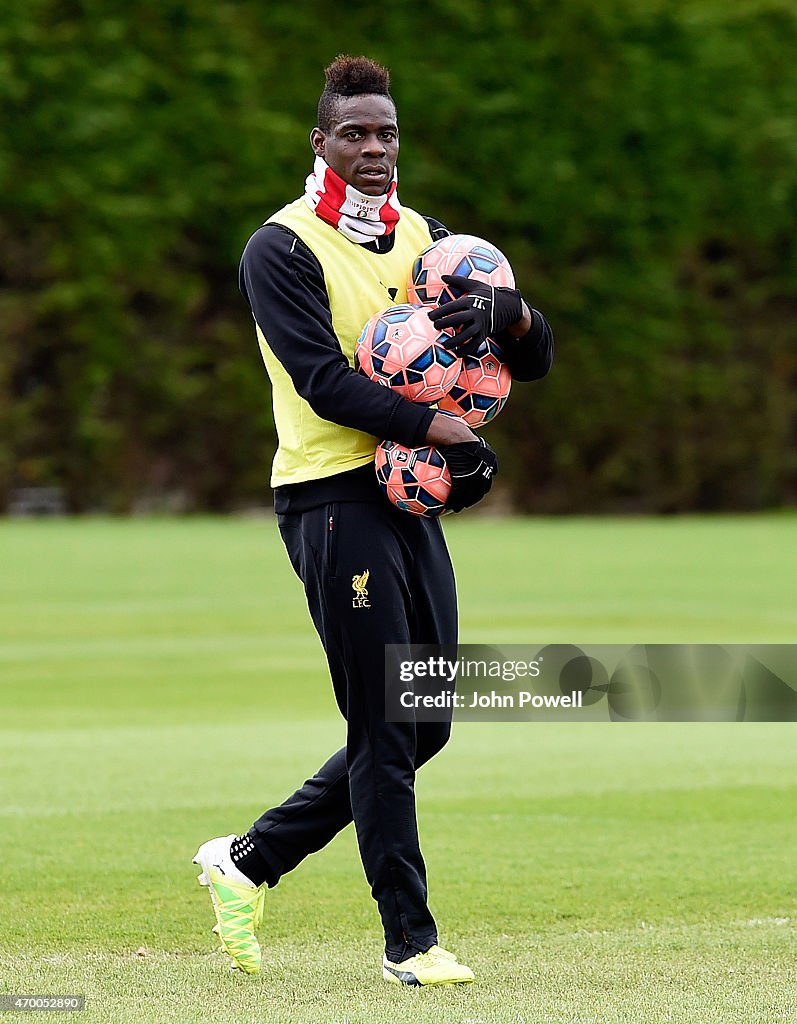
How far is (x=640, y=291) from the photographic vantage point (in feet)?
82.0

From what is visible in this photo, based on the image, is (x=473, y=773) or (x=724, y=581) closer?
(x=473, y=773)

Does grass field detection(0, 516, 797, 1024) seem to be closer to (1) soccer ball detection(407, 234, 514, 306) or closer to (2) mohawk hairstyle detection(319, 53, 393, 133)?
(1) soccer ball detection(407, 234, 514, 306)

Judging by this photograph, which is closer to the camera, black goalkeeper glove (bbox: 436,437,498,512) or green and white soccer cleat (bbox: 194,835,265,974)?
black goalkeeper glove (bbox: 436,437,498,512)

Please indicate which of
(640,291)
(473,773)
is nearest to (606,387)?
(640,291)

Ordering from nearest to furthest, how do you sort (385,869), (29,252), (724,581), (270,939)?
(385,869) → (270,939) → (724,581) → (29,252)

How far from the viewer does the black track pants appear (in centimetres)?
420

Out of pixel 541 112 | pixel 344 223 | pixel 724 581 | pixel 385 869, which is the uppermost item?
pixel 541 112

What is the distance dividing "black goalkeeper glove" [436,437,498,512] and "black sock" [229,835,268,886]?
3.56ft

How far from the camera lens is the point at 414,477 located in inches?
162

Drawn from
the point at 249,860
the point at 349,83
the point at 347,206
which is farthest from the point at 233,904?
the point at 349,83

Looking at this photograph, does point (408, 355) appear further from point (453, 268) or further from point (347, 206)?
point (347, 206)

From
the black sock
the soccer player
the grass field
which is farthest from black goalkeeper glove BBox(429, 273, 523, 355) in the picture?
the grass field

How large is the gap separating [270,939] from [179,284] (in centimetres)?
1910

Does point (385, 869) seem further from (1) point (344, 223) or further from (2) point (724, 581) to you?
(2) point (724, 581)
